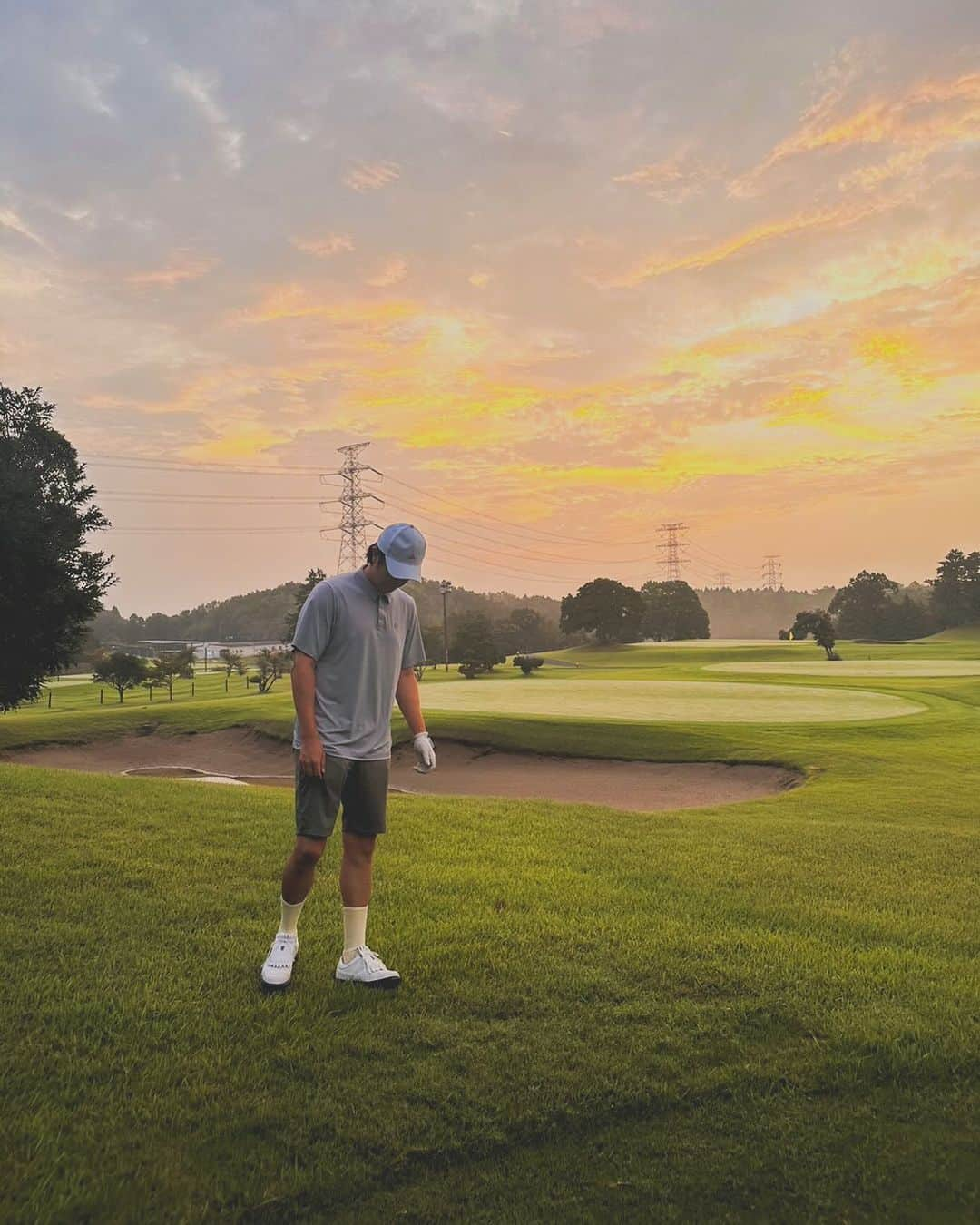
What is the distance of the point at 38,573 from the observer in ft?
42.7

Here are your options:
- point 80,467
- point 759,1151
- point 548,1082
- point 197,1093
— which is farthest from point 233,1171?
point 80,467

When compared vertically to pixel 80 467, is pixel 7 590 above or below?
below

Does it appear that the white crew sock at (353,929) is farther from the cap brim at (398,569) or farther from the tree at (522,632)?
the tree at (522,632)

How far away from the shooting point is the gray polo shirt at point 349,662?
487 cm

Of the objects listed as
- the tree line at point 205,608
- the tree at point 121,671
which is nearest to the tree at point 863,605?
the tree line at point 205,608

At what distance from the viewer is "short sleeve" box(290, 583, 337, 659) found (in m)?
4.81

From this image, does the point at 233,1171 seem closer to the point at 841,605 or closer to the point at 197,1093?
the point at 197,1093

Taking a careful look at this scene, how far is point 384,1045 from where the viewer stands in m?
4.02

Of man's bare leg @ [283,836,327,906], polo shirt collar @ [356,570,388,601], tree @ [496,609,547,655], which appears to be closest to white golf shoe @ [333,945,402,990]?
man's bare leg @ [283,836,327,906]

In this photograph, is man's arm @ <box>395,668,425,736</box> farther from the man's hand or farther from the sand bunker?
the sand bunker

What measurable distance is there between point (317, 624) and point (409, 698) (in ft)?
3.14

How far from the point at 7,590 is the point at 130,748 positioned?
1090 centimetres

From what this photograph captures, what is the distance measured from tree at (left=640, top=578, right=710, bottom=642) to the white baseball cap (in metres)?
99.5

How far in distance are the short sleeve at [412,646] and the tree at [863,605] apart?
321ft
